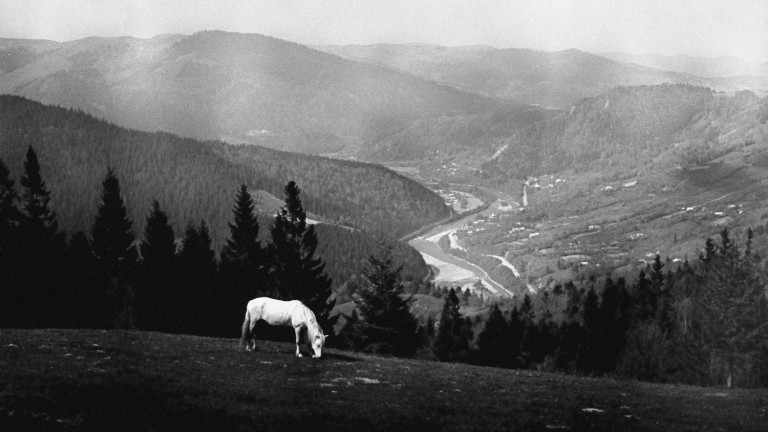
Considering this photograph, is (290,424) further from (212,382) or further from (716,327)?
(716,327)

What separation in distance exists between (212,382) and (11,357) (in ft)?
31.6

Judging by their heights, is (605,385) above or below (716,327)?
below

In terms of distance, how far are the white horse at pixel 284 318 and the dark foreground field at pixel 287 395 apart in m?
1.45

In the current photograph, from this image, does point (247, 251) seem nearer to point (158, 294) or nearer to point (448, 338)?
point (158, 294)

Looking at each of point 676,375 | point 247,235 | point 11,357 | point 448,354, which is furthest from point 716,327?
point 11,357

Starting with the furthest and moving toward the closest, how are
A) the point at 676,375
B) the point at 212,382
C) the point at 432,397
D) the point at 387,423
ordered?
the point at 676,375 < the point at 432,397 < the point at 212,382 < the point at 387,423

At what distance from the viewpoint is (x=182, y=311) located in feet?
315

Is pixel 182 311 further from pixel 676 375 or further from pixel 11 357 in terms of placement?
pixel 676 375

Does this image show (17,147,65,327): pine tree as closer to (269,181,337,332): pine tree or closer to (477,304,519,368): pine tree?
(269,181,337,332): pine tree

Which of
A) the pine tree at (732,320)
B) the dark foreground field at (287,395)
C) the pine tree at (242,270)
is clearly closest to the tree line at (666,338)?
the pine tree at (732,320)

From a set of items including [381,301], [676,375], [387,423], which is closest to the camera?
[387,423]

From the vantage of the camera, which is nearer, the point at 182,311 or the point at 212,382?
the point at 212,382

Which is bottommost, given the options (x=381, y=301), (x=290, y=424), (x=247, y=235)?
(x=290, y=424)

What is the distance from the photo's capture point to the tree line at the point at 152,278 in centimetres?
9175
